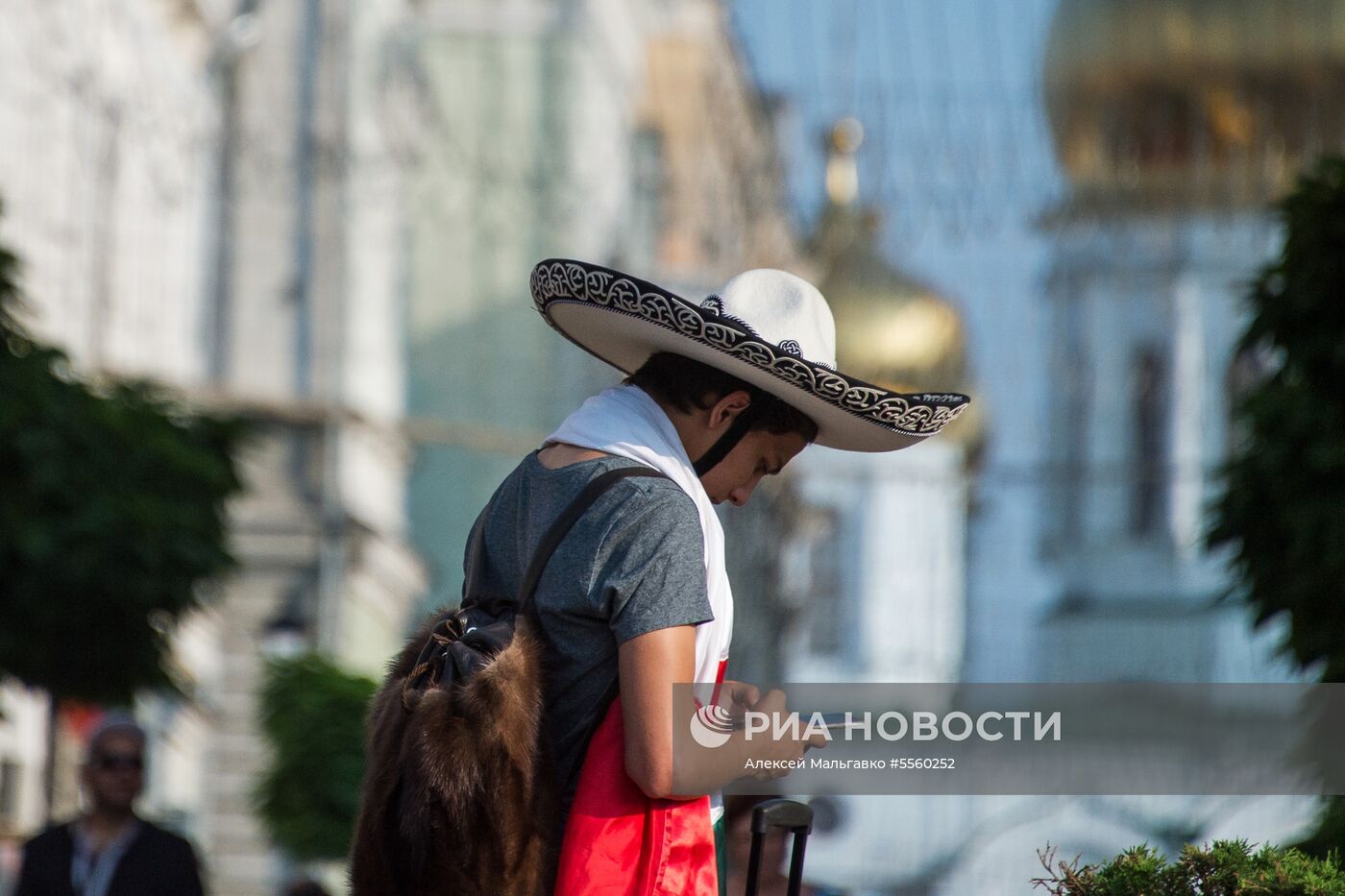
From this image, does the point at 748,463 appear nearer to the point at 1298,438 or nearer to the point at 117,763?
the point at 117,763

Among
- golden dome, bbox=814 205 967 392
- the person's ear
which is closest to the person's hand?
the person's ear

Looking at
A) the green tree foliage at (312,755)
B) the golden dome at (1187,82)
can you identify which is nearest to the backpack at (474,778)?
the green tree foliage at (312,755)

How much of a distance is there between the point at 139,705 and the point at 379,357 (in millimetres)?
18742

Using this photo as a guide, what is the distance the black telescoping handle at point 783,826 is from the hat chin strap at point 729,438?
0.42 m

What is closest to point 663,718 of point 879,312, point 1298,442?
point 1298,442

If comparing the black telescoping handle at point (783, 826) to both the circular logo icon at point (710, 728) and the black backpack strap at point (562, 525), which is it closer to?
the circular logo icon at point (710, 728)

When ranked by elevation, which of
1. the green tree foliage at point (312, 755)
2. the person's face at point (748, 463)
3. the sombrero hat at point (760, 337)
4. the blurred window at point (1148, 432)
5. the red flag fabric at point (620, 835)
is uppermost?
the blurred window at point (1148, 432)

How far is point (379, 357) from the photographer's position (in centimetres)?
2712

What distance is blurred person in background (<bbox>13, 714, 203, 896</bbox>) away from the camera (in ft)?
17.3

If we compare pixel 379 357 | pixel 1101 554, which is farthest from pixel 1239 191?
pixel 1101 554

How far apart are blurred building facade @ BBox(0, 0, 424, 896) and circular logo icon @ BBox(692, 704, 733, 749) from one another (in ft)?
51.8

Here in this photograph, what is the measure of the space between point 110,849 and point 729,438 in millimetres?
3031

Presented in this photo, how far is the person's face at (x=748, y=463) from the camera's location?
279cm

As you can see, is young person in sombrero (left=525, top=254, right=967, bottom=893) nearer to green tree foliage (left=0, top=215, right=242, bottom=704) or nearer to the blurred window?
green tree foliage (left=0, top=215, right=242, bottom=704)
